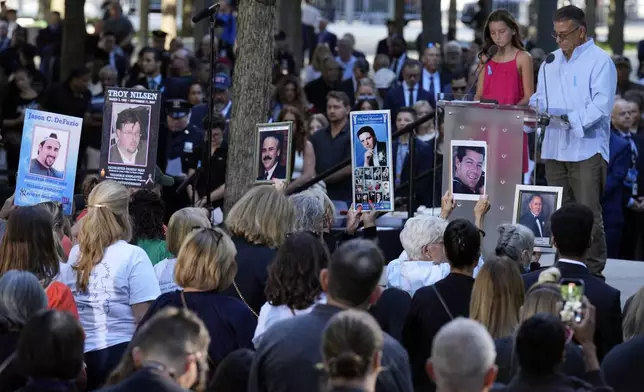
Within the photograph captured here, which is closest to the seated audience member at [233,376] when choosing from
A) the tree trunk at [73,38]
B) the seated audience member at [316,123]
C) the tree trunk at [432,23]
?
the seated audience member at [316,123]

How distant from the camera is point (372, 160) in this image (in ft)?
33.2

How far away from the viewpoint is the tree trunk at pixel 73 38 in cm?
2103

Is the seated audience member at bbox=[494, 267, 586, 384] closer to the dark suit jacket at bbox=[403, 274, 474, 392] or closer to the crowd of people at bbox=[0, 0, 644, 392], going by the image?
the crowd of people at bbox=[0, 0, 644, 392]

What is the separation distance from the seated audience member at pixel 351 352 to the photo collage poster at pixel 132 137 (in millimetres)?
5451

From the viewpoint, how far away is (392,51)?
77.2 feet

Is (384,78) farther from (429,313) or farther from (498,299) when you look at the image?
(498,299)

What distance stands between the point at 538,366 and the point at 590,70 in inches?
204

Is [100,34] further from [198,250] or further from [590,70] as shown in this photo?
[198,250]

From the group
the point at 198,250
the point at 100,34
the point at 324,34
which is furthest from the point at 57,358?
the point at 324,34

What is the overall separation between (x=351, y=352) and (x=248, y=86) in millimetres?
6445

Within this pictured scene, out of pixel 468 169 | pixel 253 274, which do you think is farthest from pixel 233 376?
pixel 468 169

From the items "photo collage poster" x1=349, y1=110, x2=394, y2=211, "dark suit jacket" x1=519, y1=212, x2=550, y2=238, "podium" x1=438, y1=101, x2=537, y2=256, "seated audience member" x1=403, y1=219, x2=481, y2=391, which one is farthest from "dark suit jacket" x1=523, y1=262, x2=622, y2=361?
"photo collage poster" x1=349, y1=110, x2=394, y2=211

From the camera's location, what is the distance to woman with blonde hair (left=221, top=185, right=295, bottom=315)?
7418mm

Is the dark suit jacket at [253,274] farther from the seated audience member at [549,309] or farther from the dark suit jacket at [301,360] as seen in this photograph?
the dark suit jacket at [301,360]
